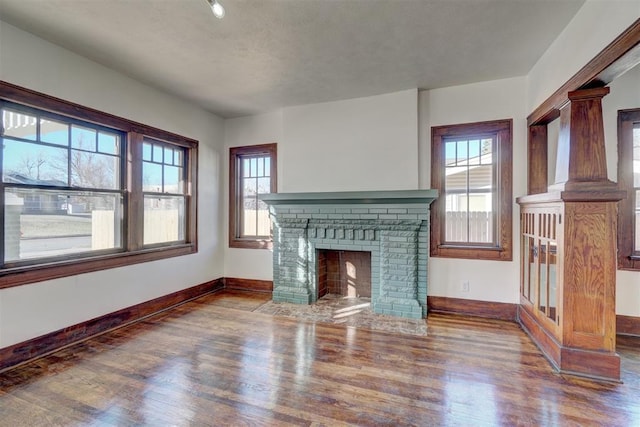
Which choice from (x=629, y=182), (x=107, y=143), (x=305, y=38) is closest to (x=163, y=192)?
(x=107, y=143)

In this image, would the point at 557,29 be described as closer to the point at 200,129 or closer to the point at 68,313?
the point at 200,129

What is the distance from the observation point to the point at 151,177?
376 centimetres

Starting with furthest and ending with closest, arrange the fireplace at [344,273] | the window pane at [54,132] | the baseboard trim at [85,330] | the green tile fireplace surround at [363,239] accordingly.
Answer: the fireplace at [344,273] < the green tile fireplace surround at [363,239] < the window pane at [54,132] < the baseboard trim at [85,330]

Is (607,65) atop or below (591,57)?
below

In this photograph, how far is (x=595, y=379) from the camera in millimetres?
2203

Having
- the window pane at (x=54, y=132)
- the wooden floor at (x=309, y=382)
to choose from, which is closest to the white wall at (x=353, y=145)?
the wooden floor at (x=309, y=382)

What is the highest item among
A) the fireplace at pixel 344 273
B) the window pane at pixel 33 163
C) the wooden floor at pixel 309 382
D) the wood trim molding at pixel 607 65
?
the wood trim molding at pixel 607 65

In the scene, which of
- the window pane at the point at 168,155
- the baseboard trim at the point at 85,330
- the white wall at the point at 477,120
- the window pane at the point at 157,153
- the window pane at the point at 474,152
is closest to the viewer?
the baseboard trim at the point at 85,330

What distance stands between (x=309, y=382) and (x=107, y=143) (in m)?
3.28

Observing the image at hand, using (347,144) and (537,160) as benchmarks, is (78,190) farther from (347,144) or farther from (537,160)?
(537,160)

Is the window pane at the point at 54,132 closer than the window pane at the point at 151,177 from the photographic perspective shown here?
Yes

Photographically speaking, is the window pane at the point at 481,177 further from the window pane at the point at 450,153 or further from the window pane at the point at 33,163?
the window pane at the point at 33,163

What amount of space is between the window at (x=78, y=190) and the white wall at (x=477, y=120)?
11.3 ft

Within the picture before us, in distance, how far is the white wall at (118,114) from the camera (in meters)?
2.44
